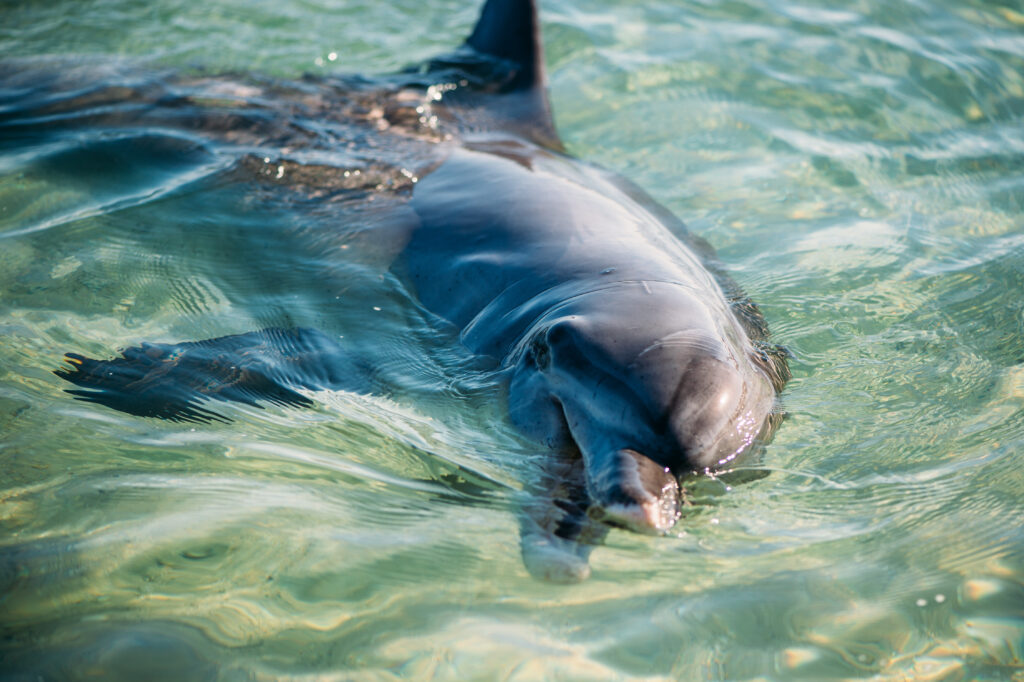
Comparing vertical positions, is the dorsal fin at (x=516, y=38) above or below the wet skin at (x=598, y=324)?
above

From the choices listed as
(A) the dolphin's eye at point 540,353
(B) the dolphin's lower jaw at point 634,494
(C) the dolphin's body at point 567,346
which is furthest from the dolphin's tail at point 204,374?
(B) the dolphin's lower jaw at point 634,494

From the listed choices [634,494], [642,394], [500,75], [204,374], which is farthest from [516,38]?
[634,494]

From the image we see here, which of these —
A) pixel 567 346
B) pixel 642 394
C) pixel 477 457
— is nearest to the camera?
pixel 642 394

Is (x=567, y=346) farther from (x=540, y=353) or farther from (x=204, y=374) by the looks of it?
(x=204, y=374)

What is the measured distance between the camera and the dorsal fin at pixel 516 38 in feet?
27.5

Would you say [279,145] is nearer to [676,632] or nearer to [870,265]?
[870,265]

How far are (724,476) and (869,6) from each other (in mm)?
8751

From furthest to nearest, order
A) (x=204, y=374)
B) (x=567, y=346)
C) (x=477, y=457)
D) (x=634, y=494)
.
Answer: (x=204, y=374), (x=477, y=457), (x=567, y=346), (x=634, y=494)

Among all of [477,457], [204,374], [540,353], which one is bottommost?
[477,457]

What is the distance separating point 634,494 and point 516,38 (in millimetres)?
6172

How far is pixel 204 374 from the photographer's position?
4.77 meters

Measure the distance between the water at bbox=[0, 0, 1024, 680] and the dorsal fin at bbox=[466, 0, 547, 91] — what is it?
0.59m

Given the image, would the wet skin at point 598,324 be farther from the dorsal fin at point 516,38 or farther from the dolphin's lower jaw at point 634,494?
the dorsal fin at point 516,38

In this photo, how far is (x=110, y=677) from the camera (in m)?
3.12
